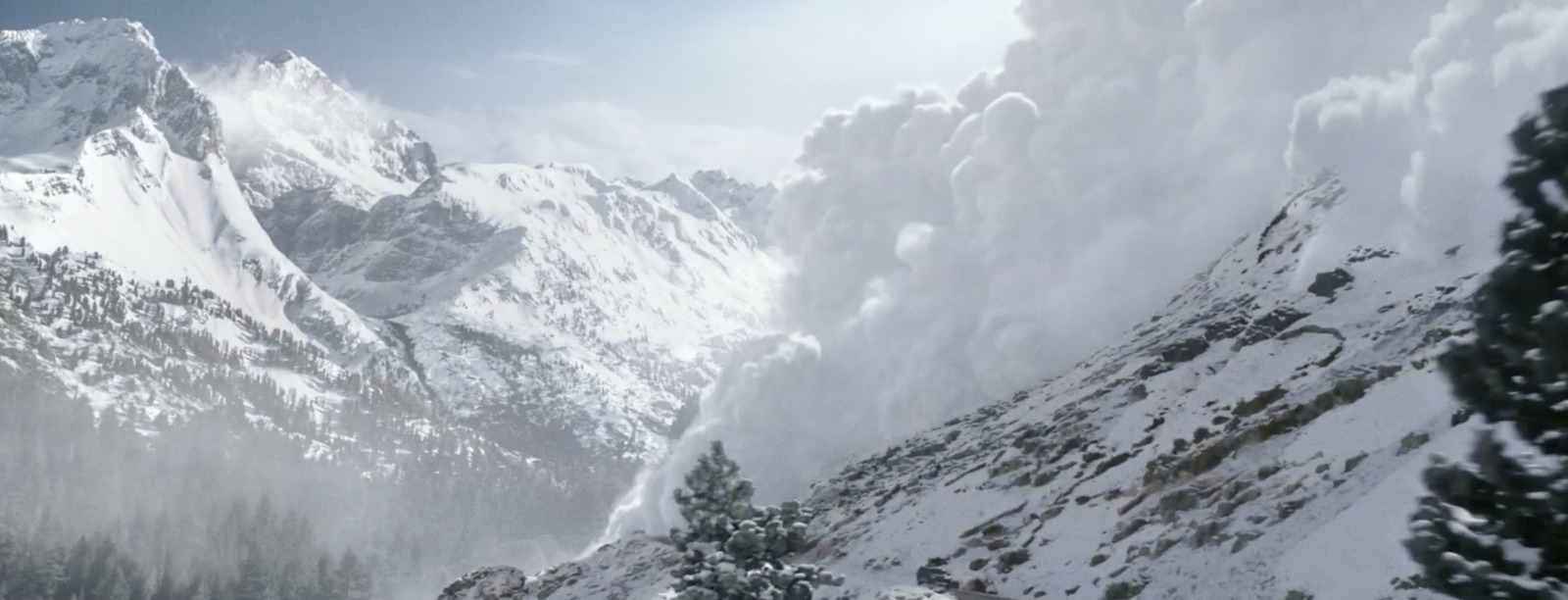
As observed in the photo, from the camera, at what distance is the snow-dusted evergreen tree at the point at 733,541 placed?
81.4 feet

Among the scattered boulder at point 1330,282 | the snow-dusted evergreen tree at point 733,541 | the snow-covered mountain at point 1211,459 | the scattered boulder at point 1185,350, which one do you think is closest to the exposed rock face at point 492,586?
the snow-covered mountain at point 1211,459

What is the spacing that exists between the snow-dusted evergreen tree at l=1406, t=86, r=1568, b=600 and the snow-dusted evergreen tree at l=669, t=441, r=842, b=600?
15987 mm

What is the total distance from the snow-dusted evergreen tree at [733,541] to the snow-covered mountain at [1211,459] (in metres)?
8.32

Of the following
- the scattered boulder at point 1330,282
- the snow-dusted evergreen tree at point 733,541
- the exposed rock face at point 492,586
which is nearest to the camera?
the snow-dusted evergreen tree at point 733,541

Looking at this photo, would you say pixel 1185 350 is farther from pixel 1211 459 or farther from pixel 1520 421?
pixel 1520 421

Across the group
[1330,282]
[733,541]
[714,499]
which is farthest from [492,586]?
[1330,282]

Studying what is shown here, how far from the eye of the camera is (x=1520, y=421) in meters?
10.3

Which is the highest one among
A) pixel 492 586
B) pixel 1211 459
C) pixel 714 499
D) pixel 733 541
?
pixel 492 586


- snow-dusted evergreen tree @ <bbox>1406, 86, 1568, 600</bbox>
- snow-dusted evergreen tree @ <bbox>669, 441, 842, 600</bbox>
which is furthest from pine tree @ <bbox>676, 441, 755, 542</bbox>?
snow-dusted evergreen tree @ <bbox>1406, 86, 1568, 600</bbox>

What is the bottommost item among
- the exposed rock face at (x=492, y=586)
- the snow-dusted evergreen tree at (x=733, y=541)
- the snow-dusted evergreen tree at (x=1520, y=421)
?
the snow-dusted evergreen tree at (x=1520, y=421)

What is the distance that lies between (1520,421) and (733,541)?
57.1 ft

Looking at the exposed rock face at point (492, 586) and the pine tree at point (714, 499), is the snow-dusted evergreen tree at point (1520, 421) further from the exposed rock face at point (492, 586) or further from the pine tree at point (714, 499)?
the exposed rock face at point (492, 586)

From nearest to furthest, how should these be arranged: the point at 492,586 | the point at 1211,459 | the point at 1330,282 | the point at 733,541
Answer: the point at 733,541
the point at 1211,459
the point at 1330,282
the point at 492,586

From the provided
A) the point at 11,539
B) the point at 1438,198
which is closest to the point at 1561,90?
the point at 1438,198
